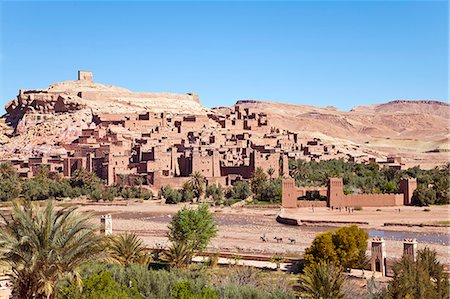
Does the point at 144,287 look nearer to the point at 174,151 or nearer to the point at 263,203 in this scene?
the point at 263,203

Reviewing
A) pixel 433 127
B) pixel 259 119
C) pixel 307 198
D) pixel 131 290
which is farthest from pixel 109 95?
pixel 433 127

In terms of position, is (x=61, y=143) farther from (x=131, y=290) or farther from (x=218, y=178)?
(x=131, y=290)

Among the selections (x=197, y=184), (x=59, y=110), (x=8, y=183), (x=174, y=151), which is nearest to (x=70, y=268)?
(x=197, y=184)

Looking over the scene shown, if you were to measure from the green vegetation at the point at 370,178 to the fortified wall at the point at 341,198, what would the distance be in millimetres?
913

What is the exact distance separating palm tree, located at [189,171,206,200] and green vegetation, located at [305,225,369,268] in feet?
71.5

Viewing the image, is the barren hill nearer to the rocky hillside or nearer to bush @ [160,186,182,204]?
the rocky hillside

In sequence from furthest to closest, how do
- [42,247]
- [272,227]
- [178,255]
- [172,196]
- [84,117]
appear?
[84,117] → [172,196] → [272,227] → [178,255] → [42,247]

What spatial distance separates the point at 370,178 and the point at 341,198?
6.99 metres

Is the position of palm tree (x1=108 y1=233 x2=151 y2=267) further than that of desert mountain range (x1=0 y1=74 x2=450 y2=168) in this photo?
No

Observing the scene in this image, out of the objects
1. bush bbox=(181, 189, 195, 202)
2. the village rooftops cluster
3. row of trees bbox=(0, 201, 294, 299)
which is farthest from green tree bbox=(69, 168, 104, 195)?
row of trees bbox=(0, 201, 294, 299)

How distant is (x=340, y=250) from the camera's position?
16.9 m

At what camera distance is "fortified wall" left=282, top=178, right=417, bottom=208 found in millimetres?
35125

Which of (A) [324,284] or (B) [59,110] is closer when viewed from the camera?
(A) [324,284]

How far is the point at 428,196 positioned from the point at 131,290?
27.7 metres
